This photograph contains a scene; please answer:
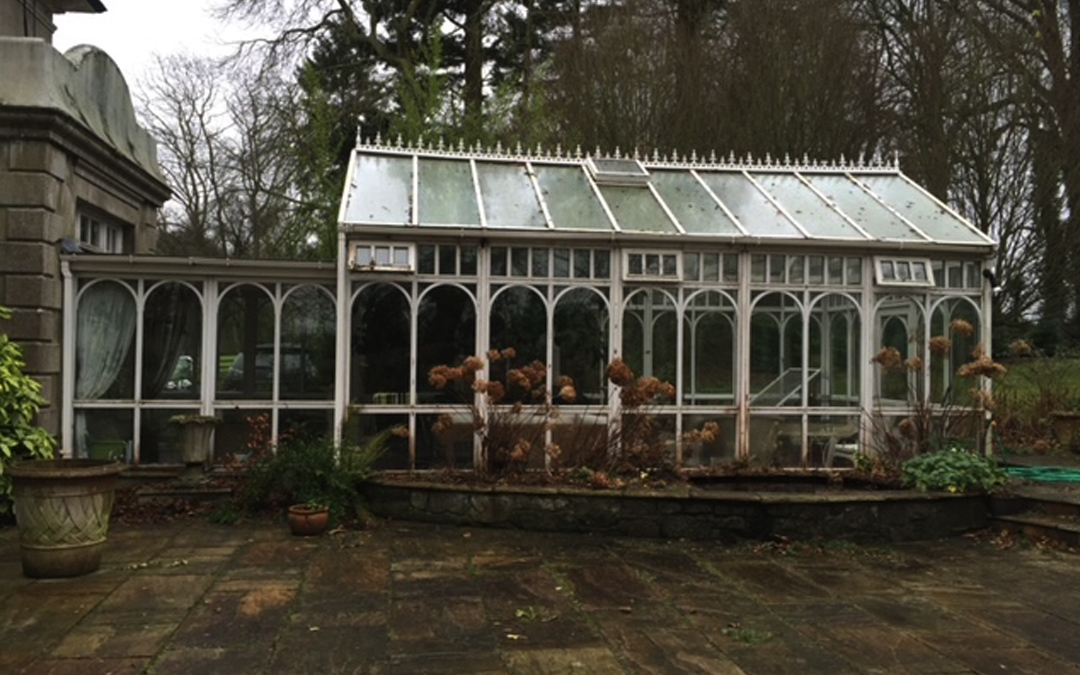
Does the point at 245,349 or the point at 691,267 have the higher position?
the point at 691,267

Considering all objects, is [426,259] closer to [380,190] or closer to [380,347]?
[380,347]

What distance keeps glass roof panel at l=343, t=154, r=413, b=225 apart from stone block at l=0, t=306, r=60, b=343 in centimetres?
287

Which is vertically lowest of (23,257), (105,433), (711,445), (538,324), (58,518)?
(58,518)

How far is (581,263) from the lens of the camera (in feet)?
26.4

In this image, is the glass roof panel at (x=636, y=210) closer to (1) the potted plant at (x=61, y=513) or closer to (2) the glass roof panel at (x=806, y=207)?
(2) the glass roof panel at (x=806, y=207)

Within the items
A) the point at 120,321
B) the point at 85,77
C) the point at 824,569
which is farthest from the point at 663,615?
the point at 85,77

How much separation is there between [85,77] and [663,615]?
24.6 ft

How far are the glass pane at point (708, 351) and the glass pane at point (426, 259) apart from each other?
2697 mm

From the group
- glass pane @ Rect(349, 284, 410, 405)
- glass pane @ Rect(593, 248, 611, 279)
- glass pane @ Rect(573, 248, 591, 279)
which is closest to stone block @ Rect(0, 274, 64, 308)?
glass pane @ Rect(349, 284, 410, 405)

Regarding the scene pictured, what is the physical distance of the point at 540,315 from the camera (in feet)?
26.3

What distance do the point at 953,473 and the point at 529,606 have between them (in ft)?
14.4

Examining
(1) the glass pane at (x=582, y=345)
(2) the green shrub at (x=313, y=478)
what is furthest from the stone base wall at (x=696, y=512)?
(1) the glass pane at (x=582, y=345)

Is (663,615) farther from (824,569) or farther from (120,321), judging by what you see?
(120,321)

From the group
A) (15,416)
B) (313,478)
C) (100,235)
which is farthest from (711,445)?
(100,235)
